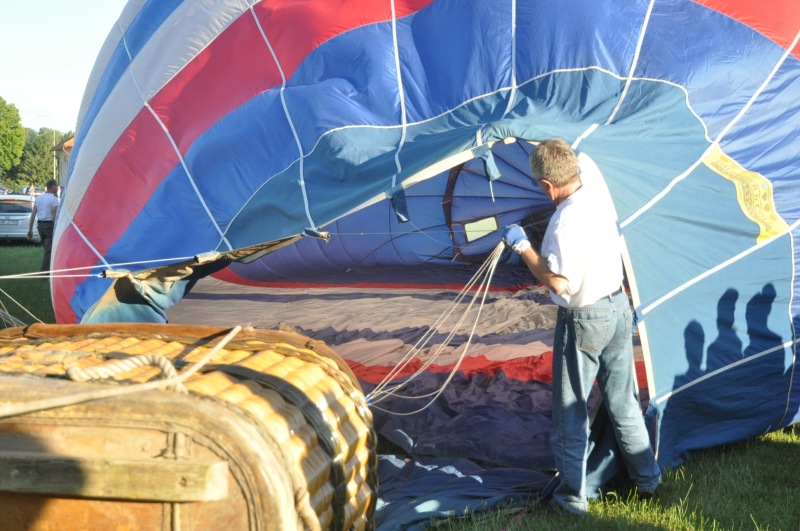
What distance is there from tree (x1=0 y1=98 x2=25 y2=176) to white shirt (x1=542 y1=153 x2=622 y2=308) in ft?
203

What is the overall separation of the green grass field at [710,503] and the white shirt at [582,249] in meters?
0.70

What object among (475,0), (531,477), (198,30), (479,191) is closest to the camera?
(531,477)

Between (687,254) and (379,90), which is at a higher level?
(379,90)

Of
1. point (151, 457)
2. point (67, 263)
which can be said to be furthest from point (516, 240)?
point (67, 263)

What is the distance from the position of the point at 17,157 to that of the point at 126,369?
213 feet

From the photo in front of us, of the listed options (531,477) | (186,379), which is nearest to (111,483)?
(186,379)

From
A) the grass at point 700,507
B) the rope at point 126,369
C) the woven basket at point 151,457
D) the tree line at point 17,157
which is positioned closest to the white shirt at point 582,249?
the grass at point 700,507

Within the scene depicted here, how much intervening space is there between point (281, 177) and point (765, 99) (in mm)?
2168

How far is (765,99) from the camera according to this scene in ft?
12.4

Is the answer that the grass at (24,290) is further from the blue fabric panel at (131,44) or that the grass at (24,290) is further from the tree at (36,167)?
the tree at (36,167)

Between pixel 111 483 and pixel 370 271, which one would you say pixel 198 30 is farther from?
pixel 111 483

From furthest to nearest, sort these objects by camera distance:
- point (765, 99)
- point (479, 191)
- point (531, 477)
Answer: point (479, 191), point (765, 99), point (531, 477)

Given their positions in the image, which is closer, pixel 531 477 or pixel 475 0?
pixel 531 477

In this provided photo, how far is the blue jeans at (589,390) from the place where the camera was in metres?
2.80
